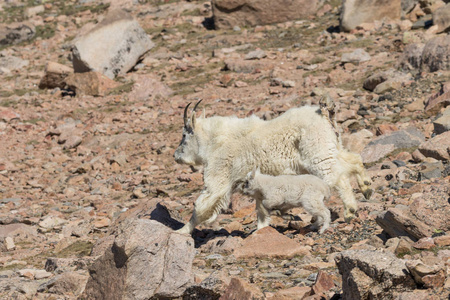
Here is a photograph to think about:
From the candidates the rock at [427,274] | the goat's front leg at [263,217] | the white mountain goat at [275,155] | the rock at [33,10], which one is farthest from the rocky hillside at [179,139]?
the white mountain goat at [275,155]

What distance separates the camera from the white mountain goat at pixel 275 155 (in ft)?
31.8

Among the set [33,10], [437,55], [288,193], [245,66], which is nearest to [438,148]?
[288,193]

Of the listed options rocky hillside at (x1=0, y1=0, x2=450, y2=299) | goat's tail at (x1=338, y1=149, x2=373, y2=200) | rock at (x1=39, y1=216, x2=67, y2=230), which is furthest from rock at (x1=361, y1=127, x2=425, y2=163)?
rock at (x1=39, y1=216, x2=67, y2=230)

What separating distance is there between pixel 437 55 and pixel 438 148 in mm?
Answer: 7241

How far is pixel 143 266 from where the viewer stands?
712cm

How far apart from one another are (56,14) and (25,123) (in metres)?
14.1

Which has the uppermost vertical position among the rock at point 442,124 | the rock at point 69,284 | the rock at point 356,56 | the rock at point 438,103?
the rock at point 69,284

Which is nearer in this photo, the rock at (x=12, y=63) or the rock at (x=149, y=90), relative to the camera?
the rock at (x=149, y=90)

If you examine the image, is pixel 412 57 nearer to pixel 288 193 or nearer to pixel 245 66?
pixel 245 66

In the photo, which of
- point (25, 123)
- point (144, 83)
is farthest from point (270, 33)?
point (25, 123)

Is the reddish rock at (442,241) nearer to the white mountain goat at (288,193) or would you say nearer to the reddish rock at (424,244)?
the reddish rock at (424,244)

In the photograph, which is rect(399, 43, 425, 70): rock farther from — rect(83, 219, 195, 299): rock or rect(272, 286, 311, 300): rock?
rect(272, 286, 311, 300): rock

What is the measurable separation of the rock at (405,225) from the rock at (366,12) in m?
17.8

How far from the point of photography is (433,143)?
40.6 ft
